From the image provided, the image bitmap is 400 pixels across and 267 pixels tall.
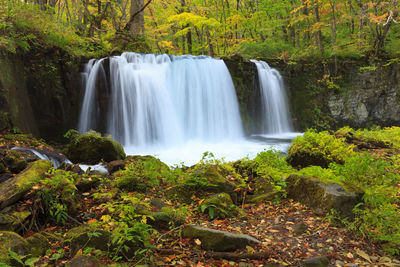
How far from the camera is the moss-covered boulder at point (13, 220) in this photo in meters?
2.47

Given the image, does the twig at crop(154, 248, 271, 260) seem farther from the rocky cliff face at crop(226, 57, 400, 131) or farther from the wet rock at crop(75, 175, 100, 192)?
the rocky cliff face at crop(226, 57, 400, 131)

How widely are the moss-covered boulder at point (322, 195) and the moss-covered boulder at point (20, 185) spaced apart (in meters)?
3.54

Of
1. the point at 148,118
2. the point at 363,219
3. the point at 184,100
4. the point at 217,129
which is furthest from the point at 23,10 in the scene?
the point at 363,219

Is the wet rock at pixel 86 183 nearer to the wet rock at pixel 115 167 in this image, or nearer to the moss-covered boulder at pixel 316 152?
the wet rock at pixel 115 167

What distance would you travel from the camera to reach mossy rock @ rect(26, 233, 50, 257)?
2.24 metres

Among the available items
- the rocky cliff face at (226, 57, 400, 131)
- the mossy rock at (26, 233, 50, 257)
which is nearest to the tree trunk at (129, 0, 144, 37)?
the rocky cliff face at (226, 57, 400, 131)

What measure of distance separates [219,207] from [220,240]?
865 millimetres

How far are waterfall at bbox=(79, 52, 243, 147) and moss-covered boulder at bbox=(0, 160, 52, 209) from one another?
717 centimetres

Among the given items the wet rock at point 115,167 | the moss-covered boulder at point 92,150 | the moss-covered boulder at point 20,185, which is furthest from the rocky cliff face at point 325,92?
the moss-covered boulder at point 20,185

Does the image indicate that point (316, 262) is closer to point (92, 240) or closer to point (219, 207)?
point (219, 207)

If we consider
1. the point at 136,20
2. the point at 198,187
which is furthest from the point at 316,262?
the point at 136,20

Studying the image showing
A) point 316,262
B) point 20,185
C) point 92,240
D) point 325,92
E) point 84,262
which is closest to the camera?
point 84,262

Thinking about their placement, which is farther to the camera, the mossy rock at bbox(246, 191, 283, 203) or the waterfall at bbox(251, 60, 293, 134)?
the waterfall at bbox(251, 60, 293, 134)

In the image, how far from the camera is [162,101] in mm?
11367
